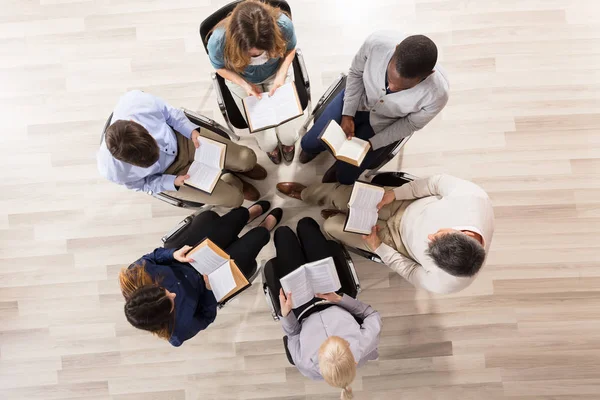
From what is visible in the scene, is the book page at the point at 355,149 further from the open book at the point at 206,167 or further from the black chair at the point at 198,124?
the black chair at the point at 198,124

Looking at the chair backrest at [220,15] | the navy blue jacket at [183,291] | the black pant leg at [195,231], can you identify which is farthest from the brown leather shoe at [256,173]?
the chair backrest at [220,15]

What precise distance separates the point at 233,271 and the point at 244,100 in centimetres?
111

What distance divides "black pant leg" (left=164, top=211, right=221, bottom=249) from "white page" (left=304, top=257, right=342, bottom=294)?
0.78m

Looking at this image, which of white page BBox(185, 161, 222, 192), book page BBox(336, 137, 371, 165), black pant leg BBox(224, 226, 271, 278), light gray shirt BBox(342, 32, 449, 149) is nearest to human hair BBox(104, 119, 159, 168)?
white page BBox(185, 161, 222, 192)

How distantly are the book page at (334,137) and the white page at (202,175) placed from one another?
2.39 feet

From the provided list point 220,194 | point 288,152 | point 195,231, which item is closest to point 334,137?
point 288,152

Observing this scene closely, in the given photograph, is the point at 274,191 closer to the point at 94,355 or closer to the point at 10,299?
the point at 94,355

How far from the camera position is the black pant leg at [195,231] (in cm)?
267

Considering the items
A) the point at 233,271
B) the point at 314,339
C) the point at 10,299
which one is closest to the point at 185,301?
the point at 233,271

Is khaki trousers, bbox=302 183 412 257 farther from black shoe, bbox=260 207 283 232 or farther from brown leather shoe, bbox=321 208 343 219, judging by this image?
black shoe, bbox=260 207 283 232

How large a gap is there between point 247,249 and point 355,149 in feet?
3.34

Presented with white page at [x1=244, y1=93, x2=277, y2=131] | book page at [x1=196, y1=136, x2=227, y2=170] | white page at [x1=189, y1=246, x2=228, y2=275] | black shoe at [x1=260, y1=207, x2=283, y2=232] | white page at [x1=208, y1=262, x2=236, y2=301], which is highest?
white page at [x1=244, y1=93, x2=277, y2=131]

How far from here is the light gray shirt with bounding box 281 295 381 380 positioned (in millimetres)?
2236

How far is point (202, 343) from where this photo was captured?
3.23 metres
